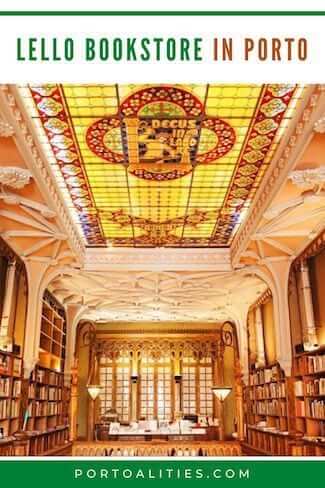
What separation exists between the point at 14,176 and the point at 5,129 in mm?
1069

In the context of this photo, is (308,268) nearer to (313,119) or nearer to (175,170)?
(175,170)

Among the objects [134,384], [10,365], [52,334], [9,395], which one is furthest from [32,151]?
[134,384]

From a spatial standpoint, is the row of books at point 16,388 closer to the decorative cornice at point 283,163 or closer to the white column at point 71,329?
the decorative cornice at point 283,163

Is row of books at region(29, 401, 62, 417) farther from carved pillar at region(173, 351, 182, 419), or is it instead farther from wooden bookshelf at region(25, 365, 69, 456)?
carved pillar at region(173, 351, 182, 419)

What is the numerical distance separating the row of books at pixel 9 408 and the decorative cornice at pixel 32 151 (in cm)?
296

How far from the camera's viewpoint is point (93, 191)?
824 centimetres

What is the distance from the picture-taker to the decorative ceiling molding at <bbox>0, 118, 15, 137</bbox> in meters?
5.31

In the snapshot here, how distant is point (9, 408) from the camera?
9.09 meters

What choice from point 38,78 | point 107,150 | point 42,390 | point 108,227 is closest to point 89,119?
point 107,150

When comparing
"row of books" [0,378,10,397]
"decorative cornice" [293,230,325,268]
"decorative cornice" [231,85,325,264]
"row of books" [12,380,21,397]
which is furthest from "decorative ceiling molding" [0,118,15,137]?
"row of books" [12,380,21,397]

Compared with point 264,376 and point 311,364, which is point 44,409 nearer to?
point 264,376

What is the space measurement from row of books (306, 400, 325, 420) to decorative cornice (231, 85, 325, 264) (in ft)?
9.43

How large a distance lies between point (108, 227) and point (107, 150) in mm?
3270

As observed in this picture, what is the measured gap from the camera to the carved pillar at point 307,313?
8672 mm
